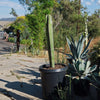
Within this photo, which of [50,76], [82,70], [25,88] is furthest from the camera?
[25,88]

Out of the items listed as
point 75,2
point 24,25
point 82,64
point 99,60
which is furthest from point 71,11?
point 82,64

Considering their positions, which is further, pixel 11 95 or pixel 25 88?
pixel 25 88

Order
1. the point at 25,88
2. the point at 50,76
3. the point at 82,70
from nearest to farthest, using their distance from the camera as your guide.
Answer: the point at 50,76, the point at 82,70, the point at 25,88

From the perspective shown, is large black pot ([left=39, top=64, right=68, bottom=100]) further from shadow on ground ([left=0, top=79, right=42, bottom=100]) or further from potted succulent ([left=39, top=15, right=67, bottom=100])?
shadow on ground ([left=0, top=79, right=42, bottom=100])

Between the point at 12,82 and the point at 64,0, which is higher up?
the point at 64,0

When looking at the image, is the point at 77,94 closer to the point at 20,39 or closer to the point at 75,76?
the point at 75,76

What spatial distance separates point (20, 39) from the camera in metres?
9.41

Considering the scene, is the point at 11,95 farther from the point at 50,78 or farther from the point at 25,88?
the point at 50,78

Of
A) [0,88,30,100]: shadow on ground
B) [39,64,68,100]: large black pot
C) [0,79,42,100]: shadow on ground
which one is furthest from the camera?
[0,79,42,100]: shadow on ground

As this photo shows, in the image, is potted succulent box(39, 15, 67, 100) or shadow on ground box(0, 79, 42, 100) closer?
potted succulent box(39, 15, 67, 100)

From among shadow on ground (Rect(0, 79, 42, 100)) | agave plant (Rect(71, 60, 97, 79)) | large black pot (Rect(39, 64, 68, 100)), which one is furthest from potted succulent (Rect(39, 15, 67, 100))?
agave plant (Rect(71, 60, 97, 79))

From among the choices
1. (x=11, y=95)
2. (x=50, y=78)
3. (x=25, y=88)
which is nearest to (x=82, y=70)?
(x=50, y=78)

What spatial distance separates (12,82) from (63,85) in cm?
155

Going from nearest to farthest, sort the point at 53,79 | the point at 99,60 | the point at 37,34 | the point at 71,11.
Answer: the point at 53,79 < the point at 99,60 < the point at 37,34 < the point at 71,11
